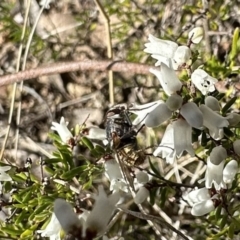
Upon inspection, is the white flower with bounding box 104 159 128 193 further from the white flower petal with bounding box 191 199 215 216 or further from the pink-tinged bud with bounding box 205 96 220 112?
the pink-tinged bud with bounding box 205 96 220 112

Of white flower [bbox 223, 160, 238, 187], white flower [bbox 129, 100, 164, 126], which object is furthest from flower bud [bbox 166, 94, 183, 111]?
white flower [bbox 223, 160, 238, 187]

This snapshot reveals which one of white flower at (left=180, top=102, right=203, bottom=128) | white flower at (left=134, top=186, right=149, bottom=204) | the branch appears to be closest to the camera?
white flower at (left=180, top=102, right=203, bottom=128)

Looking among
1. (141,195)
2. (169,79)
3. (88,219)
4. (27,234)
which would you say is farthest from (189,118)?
(27,234)

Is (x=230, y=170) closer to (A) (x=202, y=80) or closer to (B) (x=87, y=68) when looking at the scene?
(A) (x=202, y=80)

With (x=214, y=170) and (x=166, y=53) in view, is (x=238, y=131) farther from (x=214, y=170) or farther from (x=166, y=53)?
(x=166, y=53)

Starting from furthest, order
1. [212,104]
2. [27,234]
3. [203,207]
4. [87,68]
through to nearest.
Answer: [87,68], [27,234], [203,207], [212,104]

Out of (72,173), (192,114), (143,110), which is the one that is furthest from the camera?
(72,173)

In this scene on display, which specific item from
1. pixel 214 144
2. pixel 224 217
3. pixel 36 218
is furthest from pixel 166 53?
pixel 36 218
